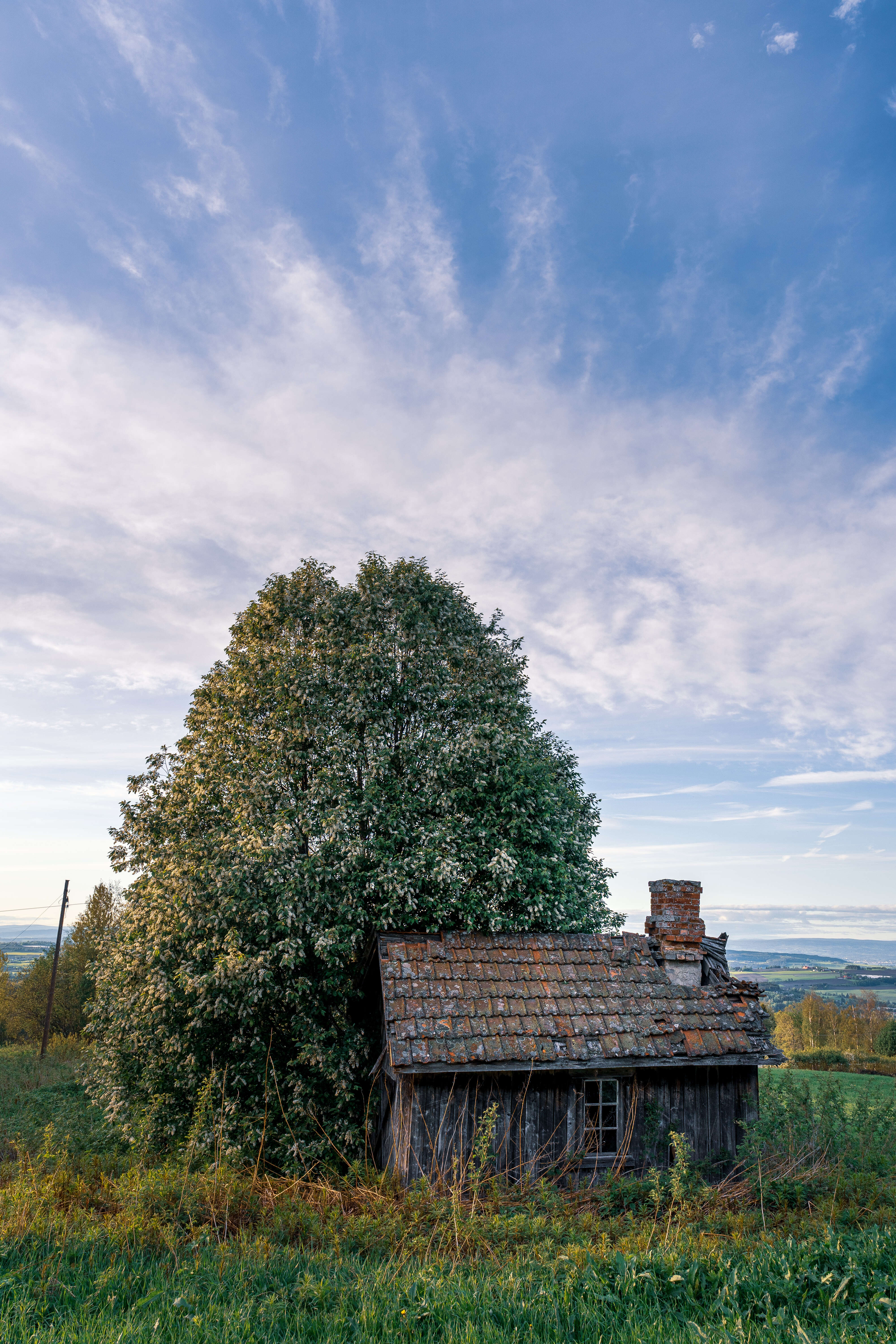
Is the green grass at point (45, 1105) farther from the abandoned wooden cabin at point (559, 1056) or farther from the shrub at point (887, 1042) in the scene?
the shrub at point (887, 1042)

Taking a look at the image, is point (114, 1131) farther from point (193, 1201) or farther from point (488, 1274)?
point (488, 1274)

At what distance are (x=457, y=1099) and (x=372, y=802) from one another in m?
5.75

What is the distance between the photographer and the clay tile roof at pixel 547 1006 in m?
11.7

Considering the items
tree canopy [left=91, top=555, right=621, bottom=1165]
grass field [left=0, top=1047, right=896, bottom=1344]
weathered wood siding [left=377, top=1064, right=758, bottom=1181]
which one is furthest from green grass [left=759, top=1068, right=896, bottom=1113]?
tree canopy [left=91, top=555, right=621, bottom=1165]

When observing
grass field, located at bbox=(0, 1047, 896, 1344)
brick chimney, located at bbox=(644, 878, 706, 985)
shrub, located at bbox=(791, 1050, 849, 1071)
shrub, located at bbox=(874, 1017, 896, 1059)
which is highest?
brick chimney, located at bbox=(644, 878, 706, 985)

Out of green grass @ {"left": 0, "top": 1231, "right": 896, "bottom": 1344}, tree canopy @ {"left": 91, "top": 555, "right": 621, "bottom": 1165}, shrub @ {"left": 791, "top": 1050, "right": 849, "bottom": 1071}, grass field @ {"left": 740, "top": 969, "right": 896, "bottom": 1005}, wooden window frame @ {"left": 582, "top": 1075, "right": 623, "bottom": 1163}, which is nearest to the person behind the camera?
green grass @ {"left": 0, "top": 1231, "right": 896, "bottom": 1344}

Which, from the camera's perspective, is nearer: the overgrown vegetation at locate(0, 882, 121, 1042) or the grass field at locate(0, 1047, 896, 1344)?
the grass field at locate(0, 1047, 896, 1344)

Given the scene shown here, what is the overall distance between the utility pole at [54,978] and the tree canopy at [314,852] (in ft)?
71.1

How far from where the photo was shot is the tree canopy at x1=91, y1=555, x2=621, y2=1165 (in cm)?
1412

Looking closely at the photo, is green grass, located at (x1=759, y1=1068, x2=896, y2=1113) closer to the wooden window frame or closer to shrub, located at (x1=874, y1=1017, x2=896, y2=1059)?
the wooden window frame

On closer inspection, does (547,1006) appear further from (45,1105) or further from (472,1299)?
(45,1105)

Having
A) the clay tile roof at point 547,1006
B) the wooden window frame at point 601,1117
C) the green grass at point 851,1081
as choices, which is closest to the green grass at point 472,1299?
the clay tile roof at point 547,1006

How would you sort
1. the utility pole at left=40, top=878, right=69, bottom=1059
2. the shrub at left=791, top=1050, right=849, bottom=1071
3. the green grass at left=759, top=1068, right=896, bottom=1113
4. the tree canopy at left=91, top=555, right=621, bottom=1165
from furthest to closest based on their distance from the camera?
1. the shrub at left=791, top=1050, right=849, bottom=1071
2. the utility pole at left=40, top=878, right=69, bottom=1059
3. the green grass at left=759, top=1068, right=896, bottom=1113
4. the tree canopy at left=91, top=555, right=621, bottom=1165

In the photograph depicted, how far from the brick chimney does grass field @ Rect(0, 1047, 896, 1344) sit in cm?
310
